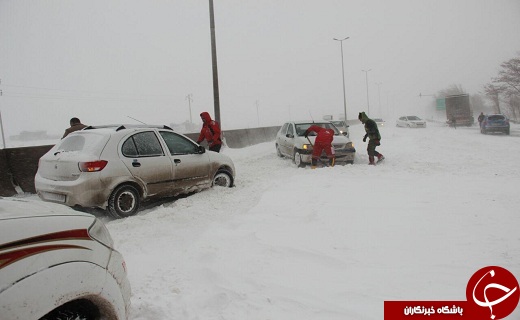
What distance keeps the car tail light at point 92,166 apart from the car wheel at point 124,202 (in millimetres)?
468

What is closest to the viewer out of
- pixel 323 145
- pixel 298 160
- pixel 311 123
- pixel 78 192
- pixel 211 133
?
pixel 78 192

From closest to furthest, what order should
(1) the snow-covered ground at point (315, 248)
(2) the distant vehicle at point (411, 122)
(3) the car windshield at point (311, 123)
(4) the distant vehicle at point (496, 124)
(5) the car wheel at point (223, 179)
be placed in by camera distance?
(1) the snow-covered ground at point (315, 248), (5) the car wheel at point (223, 179), (3) the car windshield at point (311, 123), (4) the distant vehicle at point (496, 124), (2) the distant vehicle at point (411, 122)

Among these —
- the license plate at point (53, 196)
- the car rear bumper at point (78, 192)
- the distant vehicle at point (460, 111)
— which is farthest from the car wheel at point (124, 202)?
the distant vehicle at point (460, 111)

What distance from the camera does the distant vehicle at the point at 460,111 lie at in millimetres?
34312

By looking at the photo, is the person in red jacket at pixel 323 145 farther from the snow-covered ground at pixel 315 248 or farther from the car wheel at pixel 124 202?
the car wheel at pixel 124 202

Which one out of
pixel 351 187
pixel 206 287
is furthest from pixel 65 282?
pixel 351 187

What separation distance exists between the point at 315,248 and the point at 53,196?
4.07 metres

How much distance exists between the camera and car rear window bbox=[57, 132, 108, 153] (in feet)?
16.7

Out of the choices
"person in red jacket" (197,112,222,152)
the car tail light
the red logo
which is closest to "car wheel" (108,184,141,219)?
the car tail light

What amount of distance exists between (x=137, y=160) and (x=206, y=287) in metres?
3.20

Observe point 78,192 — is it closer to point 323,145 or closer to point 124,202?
point 124,202

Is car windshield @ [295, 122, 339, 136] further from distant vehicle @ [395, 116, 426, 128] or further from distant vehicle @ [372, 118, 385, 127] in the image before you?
distant vehicle @ [372, 118, 385, 127]

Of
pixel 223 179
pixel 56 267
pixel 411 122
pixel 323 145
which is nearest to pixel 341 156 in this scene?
pixel 323 145

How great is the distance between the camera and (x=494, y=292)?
2855 mm
